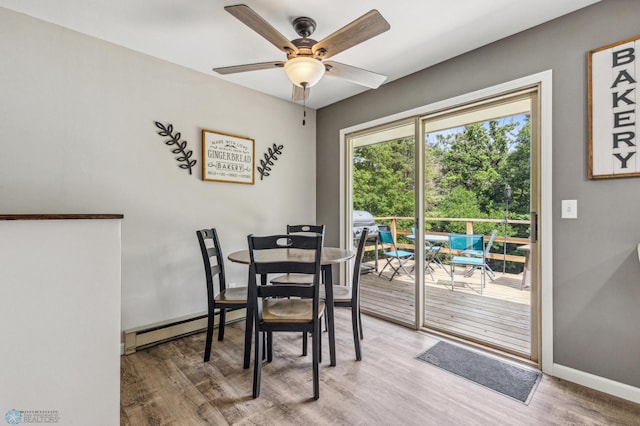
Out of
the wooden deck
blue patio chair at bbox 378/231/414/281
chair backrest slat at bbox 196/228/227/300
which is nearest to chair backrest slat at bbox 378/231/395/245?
blue patio chair at bbox 378/231/414/281

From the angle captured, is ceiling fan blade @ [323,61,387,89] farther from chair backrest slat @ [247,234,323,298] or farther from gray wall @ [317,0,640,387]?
chair backrest slat @ [247,234,323,298]

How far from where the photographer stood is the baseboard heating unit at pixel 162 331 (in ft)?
7.93

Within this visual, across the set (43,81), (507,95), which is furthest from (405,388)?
(43,81)

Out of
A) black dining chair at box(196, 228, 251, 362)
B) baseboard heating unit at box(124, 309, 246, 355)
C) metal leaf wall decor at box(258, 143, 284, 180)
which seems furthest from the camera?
metal leaf wall decor at box(258, 143, 284, 180)

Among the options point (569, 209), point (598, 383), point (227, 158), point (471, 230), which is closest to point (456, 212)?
point (471, 230)

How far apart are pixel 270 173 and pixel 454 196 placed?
6.67 ft

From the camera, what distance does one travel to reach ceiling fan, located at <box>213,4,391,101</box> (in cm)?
157

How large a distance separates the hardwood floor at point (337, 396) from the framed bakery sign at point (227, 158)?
165cm

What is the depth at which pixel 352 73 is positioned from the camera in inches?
83.0

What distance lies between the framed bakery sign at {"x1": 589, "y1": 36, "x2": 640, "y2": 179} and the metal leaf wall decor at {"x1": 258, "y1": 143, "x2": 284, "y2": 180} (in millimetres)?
2793

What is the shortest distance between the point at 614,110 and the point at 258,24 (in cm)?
221

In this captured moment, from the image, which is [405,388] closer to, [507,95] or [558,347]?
[558,347]

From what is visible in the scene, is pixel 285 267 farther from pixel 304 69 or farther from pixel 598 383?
pixel 598 383

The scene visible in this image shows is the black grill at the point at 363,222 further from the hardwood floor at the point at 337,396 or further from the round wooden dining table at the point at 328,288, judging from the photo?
the hardwood floor at the point at 337,396
